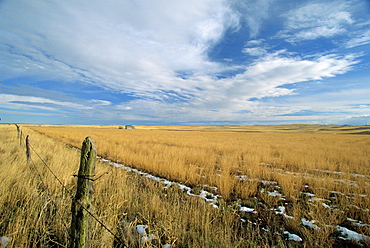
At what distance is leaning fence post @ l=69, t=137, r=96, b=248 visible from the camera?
5.65 ft

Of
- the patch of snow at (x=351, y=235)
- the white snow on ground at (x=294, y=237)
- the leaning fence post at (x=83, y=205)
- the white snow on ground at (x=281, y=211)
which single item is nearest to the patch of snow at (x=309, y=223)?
the white snow on ground at (x=281, y=211)

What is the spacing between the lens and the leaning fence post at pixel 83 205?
1.72m

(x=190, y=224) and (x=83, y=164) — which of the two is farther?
(x=190, y=224)

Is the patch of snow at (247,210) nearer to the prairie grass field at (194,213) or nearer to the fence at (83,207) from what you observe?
the prairie grass field at (194,213)

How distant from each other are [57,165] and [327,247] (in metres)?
7.63

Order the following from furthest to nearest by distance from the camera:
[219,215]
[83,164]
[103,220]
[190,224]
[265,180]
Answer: [265,180], [219,215], [190,224], [103,220], [83,164]

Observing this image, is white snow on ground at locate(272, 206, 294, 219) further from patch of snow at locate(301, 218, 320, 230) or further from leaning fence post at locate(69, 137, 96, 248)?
leaning fence post at locate(69, 137, 96, 248)

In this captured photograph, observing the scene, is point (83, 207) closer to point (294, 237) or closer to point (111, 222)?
point (111, 222)

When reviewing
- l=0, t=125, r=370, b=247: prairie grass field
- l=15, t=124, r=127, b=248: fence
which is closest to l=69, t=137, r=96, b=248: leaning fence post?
l=15, t=124, r=127, b=248: fence

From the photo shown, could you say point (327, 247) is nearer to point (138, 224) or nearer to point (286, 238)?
point (286, 238)

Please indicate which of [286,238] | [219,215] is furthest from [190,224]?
[286,238]

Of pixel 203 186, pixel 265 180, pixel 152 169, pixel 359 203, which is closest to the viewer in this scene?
pixel 359 203

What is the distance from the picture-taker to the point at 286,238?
3174 mm

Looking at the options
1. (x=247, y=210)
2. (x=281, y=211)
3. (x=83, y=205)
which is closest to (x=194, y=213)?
(x=247, y=210)
